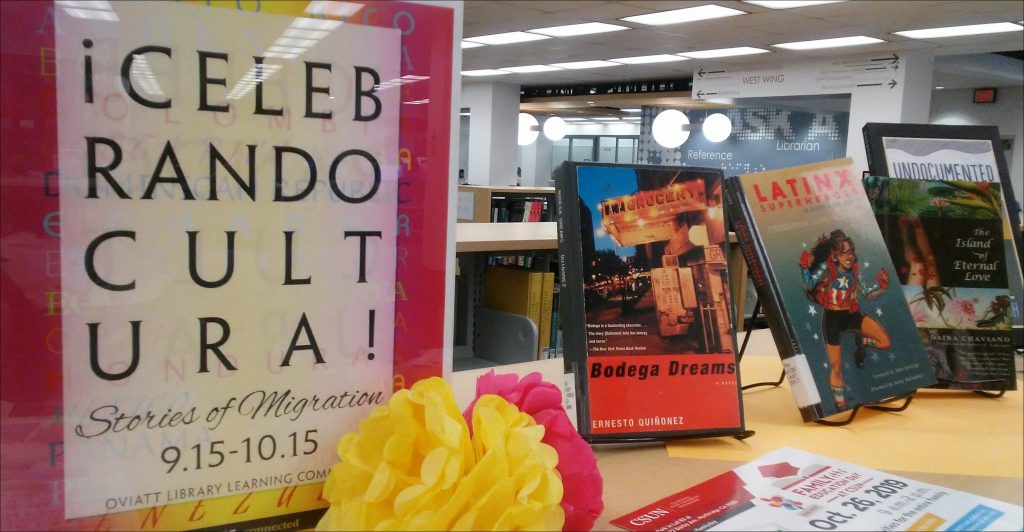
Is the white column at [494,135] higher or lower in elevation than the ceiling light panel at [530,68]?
lower

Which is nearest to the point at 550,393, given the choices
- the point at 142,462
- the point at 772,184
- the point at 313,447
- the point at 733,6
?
the point at 313,447

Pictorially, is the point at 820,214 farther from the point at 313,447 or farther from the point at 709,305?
the point at 313,447

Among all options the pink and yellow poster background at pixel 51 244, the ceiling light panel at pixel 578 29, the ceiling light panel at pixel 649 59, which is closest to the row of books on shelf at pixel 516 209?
the ceiling light panel at pixel 578 29

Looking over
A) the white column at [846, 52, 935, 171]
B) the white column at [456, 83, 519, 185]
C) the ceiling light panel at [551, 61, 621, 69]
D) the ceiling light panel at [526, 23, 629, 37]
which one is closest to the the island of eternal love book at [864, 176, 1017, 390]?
the ceiling light panel at [526, 23, 629, 37]

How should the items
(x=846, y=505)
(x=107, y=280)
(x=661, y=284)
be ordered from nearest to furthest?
(x=107, y=280) < (x=846, y=505) < (x=661, y=284)

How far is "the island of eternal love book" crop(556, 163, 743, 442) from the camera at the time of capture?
0.76m

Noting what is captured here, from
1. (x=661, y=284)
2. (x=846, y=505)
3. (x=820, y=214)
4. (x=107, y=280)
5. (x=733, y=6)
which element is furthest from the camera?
(x=733, y=6)

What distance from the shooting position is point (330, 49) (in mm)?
539

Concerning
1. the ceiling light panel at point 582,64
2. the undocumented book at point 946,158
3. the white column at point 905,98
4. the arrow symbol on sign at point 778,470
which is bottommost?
the arrow symbol on sign at point 778,470

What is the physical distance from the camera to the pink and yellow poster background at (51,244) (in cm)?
45

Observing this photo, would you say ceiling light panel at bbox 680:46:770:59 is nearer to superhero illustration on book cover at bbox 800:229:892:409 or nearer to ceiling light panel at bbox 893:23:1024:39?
ceiling light panel at bbox 893:23:1024:39

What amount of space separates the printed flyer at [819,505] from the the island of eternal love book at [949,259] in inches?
13.0

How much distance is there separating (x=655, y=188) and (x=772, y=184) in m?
0.18

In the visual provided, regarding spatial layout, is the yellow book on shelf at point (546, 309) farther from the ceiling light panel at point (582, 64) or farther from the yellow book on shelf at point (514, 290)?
the ceiling light panel at point (582, 64)
